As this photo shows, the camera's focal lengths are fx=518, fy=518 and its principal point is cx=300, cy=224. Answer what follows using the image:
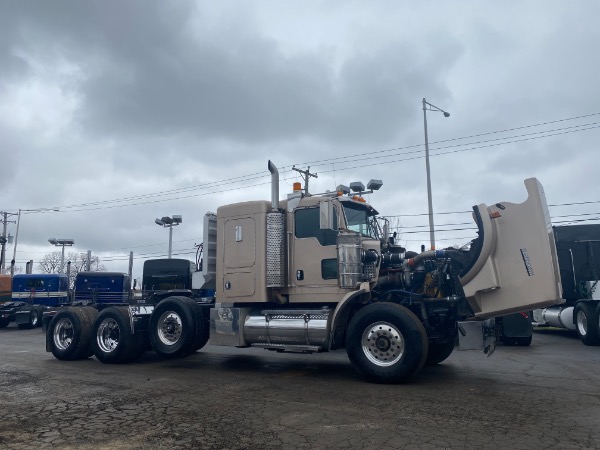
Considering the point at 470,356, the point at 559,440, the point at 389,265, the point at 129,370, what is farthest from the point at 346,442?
the point at 470,356

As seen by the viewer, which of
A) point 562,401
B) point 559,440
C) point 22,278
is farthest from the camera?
point 22,278

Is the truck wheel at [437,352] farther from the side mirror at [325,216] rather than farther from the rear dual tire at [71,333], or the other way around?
the rear dual tire at [71,333]

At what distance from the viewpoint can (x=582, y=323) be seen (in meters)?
15.6

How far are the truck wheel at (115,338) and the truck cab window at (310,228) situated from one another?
14.8 feet

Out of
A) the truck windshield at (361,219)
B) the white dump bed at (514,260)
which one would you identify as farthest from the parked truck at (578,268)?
the white dump bed at (514,260)

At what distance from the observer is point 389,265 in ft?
31.7

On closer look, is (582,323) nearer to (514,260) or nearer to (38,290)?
(514,260)

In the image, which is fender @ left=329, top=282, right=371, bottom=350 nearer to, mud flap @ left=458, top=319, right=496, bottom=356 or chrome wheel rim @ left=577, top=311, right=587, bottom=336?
mud flap @ left=458, top=319, right=496, bottom=356

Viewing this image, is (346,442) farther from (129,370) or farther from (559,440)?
(129,370)

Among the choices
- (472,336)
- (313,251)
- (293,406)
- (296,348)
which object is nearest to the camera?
(293,406)

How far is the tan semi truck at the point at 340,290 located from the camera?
8.12 metres

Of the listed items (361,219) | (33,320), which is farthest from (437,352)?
(33,320)

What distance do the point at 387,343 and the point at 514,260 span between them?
238 cm

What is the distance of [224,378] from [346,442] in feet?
14.3
